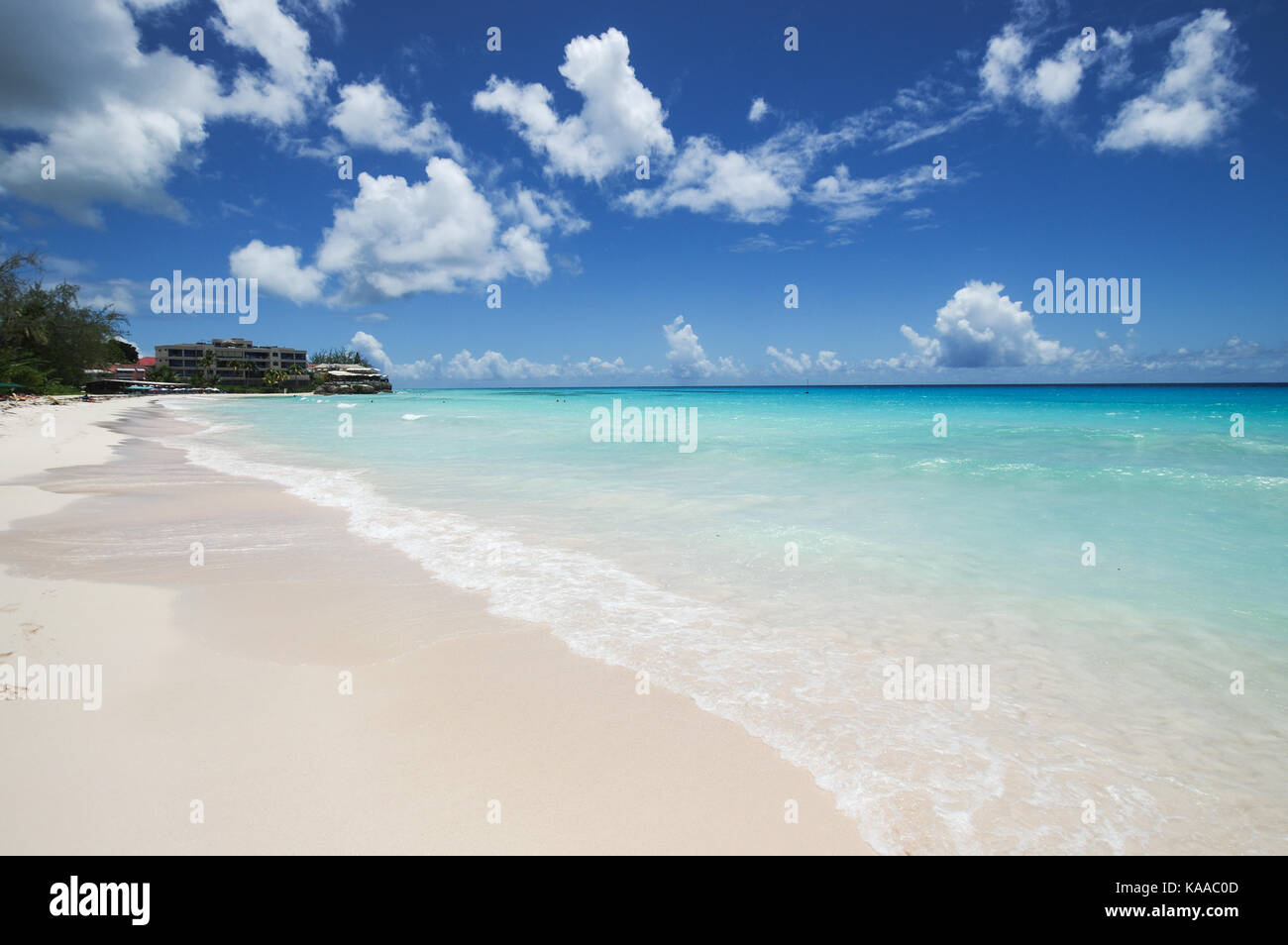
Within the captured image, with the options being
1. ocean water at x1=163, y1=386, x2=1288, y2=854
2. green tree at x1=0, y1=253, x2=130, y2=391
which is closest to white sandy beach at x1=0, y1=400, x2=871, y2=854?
ocean water at x1=163, y1=386, x2=1288, y2=854

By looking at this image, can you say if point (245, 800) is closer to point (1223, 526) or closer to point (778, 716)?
point (778, 716)

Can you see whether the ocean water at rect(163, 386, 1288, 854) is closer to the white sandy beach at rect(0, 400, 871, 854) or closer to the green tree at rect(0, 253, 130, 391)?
the white sandy beach at rect(0, 400, 871, 854)

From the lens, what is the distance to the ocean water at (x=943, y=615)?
307 centimetres

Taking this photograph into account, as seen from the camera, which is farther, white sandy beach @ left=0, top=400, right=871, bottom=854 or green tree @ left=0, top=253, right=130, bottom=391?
green tree @ left=0, top=253, right=130, bottom=391

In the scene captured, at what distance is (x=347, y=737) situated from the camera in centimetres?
333

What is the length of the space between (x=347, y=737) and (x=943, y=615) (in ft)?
16.3

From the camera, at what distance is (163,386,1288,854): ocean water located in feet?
10.1

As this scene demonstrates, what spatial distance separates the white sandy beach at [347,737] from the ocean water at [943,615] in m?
0.49

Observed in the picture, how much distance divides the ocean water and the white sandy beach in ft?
1.62

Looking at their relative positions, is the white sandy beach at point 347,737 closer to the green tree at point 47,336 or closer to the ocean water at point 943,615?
the ocean water at point 943,615
